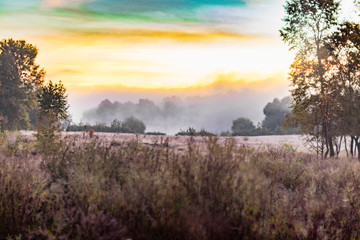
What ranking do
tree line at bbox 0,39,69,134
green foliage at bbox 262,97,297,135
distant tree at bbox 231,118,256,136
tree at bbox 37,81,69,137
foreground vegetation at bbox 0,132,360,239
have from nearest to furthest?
foreground vegetation at bbox 0,132,360,239, tree at bbox 37,81,69,137, tree line at bbox 0,39,69,134, distant tree at bbox 231,118,256,136, green foliage at bbox 262,97,297,135

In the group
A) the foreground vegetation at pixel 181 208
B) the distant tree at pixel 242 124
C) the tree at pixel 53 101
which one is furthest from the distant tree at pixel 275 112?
the foreground vegetation at pixel 181 208

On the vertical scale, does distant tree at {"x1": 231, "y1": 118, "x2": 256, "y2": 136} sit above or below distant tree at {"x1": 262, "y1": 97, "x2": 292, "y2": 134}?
below

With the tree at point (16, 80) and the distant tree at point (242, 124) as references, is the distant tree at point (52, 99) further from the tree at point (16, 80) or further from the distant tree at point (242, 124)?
the distant tree at point (242, 124)

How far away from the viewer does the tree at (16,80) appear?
31438 mm

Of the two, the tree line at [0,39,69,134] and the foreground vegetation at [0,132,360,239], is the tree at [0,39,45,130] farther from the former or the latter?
the foreground vegetation at [0,132,360,239]

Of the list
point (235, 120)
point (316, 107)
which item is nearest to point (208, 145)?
point (316, 107)

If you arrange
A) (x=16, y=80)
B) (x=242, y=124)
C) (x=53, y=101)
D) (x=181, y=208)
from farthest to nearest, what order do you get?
(x=242, y=124) < (x=16, y=80) < (x=53, y=101) < (x=181, y=208)

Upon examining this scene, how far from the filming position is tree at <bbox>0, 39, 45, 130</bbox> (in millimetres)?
31438

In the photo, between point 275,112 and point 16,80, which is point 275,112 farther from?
point 16,80

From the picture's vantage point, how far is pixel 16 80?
32.0m

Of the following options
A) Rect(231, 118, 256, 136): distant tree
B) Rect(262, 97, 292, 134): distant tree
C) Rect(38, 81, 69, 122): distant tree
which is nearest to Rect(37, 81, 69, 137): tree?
Rect(38, 81, 69, 122): distant tree

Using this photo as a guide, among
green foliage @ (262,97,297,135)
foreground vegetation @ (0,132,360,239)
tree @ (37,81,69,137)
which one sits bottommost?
foreground vegetation @ (0,132,360,239)

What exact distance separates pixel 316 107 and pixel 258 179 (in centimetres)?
1489

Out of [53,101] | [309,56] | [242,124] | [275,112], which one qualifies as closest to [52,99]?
[53,101]
